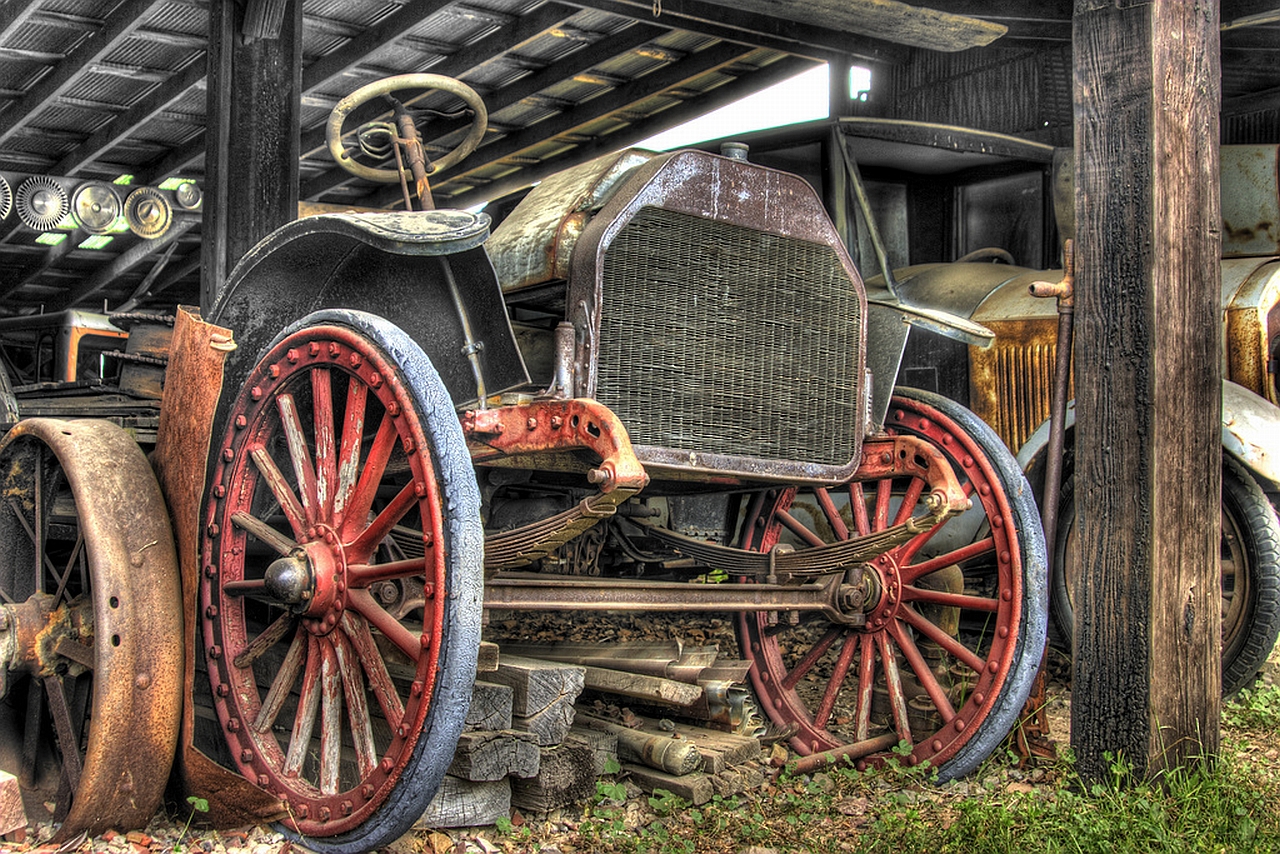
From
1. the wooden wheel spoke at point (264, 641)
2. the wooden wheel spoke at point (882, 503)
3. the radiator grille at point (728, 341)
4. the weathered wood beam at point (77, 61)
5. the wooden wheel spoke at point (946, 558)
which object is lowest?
the wooden wheel spoke at point (264, 641)

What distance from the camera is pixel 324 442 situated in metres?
2.94

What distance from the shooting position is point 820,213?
3586 millimetres

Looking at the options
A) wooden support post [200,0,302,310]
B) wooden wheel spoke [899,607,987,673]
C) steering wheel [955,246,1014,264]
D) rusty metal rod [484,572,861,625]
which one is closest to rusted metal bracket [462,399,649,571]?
rusty metal rod [484,572,861,625]

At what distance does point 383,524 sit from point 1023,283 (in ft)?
11.7

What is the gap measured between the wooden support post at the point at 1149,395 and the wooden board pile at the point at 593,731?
3.41 feet

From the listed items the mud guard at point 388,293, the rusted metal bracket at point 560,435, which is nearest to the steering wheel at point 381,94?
the mud guard at point 388,293

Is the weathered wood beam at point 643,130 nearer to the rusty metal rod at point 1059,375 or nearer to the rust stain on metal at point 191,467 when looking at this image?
the rust stain on metal at point 191,467

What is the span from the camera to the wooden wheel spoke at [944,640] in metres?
3.73

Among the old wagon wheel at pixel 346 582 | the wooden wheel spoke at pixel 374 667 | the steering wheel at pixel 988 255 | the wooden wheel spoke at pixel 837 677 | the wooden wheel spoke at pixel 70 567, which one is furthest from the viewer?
the steering wheel at pixel 988 255

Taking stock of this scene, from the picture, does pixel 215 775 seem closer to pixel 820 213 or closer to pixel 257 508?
pixel 257 508

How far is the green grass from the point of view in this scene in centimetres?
279

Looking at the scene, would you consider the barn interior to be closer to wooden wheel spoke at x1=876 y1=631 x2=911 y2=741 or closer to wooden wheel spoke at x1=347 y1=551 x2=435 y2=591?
wooden wheel spoke at x1=876 y1=631 x2=911 y2=741

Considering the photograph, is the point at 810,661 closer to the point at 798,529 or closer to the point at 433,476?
the point at 798,529

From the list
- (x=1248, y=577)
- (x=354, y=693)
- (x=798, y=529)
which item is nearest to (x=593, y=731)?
(x=354, y=693)
